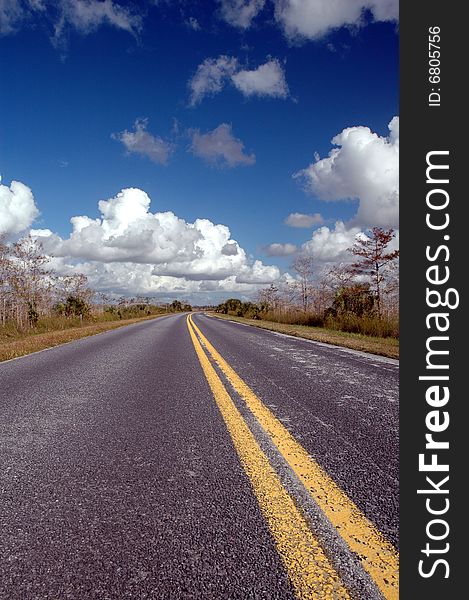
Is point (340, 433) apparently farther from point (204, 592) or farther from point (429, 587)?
point (204, 592)

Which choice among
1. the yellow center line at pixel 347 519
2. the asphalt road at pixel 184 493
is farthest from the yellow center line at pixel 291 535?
the yellow center line at pixel 347 519

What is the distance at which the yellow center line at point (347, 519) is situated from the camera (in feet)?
3.73

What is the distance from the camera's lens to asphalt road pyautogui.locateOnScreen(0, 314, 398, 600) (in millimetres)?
1129

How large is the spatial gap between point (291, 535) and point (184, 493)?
1.85ft

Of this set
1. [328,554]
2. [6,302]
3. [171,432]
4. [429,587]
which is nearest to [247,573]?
[328,554]

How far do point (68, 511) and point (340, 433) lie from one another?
5.56 ft

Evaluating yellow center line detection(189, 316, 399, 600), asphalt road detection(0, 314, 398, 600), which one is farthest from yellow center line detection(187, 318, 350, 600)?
yellow center line detection(189, 316, 399, 600)

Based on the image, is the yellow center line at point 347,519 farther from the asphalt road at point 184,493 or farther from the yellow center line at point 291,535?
the yellow center line at point 291,535

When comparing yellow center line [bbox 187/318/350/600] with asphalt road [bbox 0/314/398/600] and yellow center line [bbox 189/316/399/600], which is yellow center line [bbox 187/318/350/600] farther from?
yellow center line [bbox 189/316/399/600]

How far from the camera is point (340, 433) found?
99.3 inches

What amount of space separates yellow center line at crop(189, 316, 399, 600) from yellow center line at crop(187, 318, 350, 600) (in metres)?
0.11

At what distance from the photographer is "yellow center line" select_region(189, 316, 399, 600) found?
1.14 m

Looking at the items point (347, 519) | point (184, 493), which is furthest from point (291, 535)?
point (184, 493)

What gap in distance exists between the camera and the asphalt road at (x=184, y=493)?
1.13m
